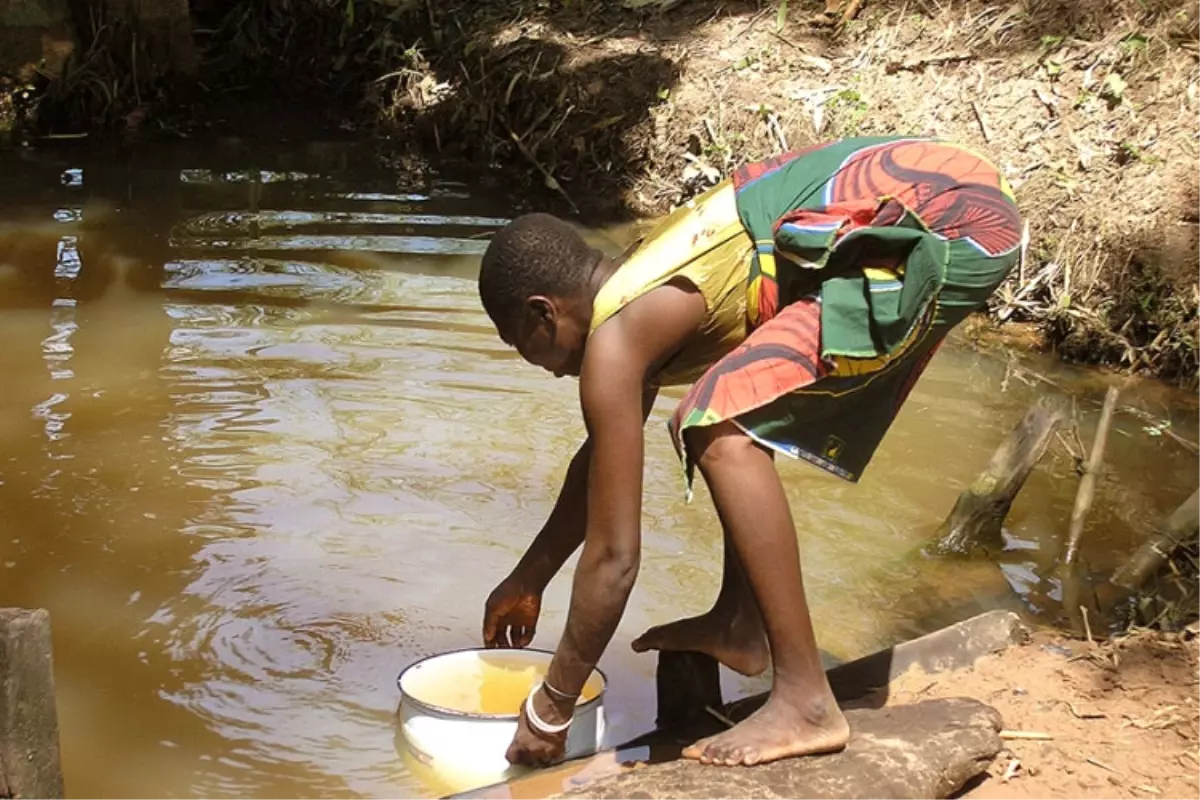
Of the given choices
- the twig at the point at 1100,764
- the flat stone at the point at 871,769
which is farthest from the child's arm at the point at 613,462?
the twig at the point at 1100,764

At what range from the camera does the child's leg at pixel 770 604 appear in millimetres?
2336

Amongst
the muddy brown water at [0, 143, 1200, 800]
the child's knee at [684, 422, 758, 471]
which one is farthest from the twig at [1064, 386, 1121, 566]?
the child's knee at [684, 422, 758, 471]

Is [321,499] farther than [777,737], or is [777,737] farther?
[321,499]

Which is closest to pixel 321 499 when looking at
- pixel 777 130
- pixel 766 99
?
pixel 777 130

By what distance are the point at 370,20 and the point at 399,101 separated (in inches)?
28.8

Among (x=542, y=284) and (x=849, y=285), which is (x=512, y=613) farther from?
(x=849, y=285)

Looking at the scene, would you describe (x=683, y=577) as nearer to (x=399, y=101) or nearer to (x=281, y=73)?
(x=399, y=101)

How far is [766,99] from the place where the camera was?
738 cm

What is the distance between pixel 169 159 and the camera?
852cm

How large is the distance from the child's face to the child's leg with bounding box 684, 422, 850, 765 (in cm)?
31

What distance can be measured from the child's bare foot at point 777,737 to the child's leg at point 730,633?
0.30 m

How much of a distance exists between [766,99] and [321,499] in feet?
13.3

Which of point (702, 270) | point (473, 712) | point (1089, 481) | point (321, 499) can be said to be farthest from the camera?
point (321, 499)

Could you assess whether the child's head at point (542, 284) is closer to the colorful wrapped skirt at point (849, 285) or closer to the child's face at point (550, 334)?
the child's face at point (550, 334)
